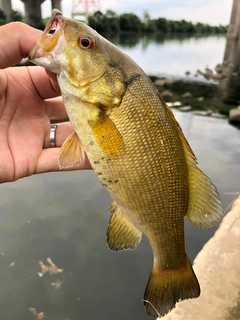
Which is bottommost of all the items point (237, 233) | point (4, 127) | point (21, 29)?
point (237, 233)

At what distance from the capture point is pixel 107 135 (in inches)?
74.8

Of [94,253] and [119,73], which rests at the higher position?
[119,73]

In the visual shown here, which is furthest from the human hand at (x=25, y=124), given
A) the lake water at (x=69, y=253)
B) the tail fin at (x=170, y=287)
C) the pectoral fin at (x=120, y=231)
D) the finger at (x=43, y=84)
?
the lake water at (x=69, y=253)

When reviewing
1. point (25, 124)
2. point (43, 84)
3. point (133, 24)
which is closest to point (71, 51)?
point (43, 84)

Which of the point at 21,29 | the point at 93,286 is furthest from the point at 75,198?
the point at 21,29

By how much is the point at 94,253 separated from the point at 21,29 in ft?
12.2

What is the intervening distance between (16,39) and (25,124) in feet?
2.31

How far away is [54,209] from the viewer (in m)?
5.92

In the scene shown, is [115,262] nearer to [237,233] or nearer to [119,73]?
[237,233]

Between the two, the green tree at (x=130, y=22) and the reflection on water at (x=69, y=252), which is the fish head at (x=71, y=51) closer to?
the reflection on water at (x=69, y=252)

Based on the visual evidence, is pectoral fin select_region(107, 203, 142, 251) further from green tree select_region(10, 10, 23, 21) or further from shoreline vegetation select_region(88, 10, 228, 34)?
shoreline vegetation select_region(88, 10, 228, 34)

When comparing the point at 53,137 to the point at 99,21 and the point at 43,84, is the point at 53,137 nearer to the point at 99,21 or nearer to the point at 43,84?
the point at 43,84

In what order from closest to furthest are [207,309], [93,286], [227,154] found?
[207,309]
[93,286]
[227,154]

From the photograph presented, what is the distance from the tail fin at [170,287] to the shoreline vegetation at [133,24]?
137 feet
